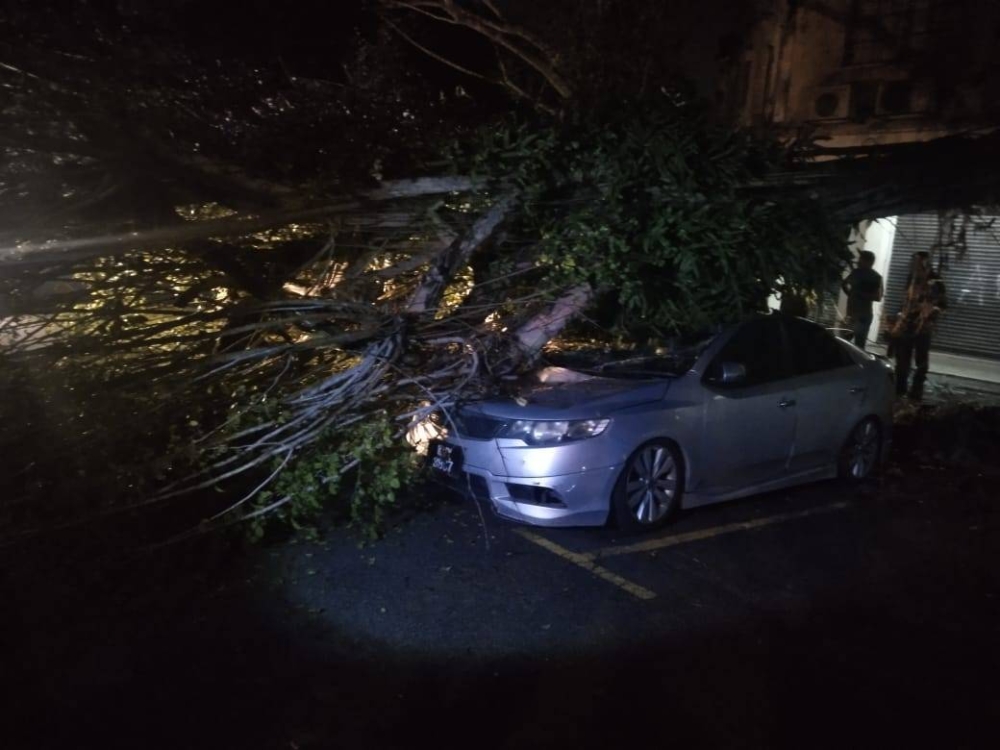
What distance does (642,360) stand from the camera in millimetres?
6852

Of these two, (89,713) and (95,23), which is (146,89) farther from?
(89,713)

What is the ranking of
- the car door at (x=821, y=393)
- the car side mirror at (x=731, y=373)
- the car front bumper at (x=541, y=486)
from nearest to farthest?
the car front bumper at (x=541, y=486)
the car side mirror at (x=731, y=373)
the car door at (x=821, y=393)

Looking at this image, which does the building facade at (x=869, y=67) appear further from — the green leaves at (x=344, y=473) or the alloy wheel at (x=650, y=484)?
the green leaves at (x=344, y=473)

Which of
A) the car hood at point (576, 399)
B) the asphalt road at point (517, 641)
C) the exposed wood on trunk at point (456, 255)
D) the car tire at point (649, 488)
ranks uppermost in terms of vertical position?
the exposed wood on trunk at point (456, 255)

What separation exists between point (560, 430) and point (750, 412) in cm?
158

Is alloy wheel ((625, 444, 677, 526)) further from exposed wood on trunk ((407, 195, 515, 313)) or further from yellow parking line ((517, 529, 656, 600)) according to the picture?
exposed wood on trunk ((407, 195, 515, 313))

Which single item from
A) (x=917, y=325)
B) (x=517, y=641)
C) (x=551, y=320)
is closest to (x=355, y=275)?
(x=551, y=320)

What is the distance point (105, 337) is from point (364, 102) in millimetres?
3117

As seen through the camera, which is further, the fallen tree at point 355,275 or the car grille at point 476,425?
the car grille at point 476,425

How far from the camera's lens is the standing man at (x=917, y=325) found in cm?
1012

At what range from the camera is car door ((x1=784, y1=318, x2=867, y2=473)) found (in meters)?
7.14

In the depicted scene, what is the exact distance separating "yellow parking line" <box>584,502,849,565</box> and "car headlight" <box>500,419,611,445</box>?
0.78 metres

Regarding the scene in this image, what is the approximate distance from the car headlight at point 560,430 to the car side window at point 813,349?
2.07 metres

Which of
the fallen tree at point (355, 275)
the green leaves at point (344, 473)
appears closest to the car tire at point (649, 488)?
the fallen tree at point (355, 275)
